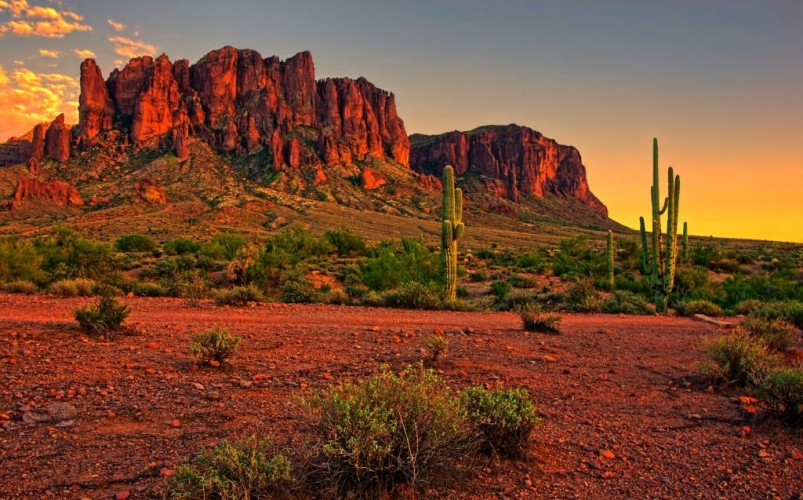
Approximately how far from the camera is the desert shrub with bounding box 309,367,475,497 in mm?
3516

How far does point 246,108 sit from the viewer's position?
125 meters

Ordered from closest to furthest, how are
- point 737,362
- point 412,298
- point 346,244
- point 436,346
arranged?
point 737,362 < point 436,346 < point 412,298 < point 346,244

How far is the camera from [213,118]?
121562 millimetres

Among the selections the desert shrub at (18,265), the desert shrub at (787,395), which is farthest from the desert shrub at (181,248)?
the desert shrub at (787,395)

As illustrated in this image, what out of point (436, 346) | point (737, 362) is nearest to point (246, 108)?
point (436, 346)

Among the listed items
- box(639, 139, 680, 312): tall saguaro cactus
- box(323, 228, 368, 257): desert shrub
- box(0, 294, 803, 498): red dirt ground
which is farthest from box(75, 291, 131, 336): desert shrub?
box(323, 228, 368, 257): desert shrub

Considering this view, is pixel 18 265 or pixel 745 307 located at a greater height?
pixel 18 265

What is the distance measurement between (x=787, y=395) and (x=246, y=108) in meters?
133

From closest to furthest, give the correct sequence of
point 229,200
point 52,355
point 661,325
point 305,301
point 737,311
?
1. point 52,355
2. point 661,325
3. point 305,301
4. point 737,311
5. point 229,200

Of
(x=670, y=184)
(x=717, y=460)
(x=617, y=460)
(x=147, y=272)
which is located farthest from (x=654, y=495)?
(x=147, y=272)

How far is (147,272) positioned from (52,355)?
18.2m

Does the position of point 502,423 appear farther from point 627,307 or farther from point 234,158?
point 234,158

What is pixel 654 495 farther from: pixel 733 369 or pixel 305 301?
pixel 305 301

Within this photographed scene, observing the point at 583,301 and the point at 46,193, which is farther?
the point at 46,193
